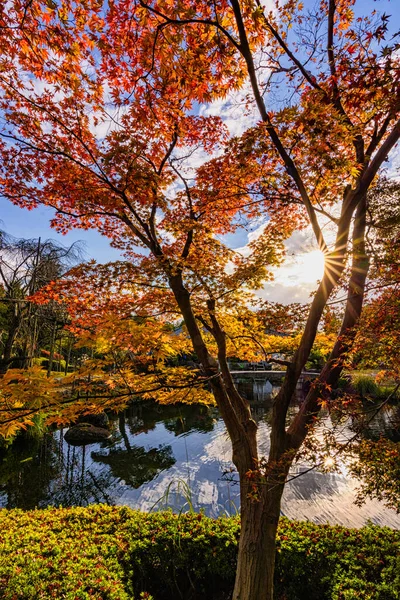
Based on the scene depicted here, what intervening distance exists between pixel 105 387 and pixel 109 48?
4.12 meters

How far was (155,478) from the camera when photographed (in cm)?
988

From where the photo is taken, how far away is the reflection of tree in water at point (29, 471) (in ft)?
27.8

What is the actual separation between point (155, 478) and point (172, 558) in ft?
19.5

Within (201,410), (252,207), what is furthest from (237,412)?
(201,410)

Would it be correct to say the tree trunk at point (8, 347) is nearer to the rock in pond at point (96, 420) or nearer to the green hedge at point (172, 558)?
the rock in pond at point (96, 420)

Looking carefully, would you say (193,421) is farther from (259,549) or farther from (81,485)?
(259,549)

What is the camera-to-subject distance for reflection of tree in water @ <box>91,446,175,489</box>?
999cm

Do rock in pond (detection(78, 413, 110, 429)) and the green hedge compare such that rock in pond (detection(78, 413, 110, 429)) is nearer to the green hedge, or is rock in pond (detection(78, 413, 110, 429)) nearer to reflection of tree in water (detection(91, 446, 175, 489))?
Result: reflection of tree in water (detection(91, 446, 175, 489))

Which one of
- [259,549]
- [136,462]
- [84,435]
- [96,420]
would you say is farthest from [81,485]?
[259,549]

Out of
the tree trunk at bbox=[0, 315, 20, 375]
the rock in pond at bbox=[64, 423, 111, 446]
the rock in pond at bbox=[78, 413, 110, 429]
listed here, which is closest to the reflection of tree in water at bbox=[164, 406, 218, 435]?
the rock in pond at bbox=[78, 413, 110, 429]

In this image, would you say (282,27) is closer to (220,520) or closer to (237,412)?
(237,412)

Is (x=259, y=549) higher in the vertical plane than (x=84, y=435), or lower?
higher

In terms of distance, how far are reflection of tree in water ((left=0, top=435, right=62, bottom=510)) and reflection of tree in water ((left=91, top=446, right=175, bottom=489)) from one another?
167cm

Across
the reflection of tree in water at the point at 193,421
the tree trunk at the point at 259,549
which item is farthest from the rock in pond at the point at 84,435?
the tree trunk at the point at 259,549
